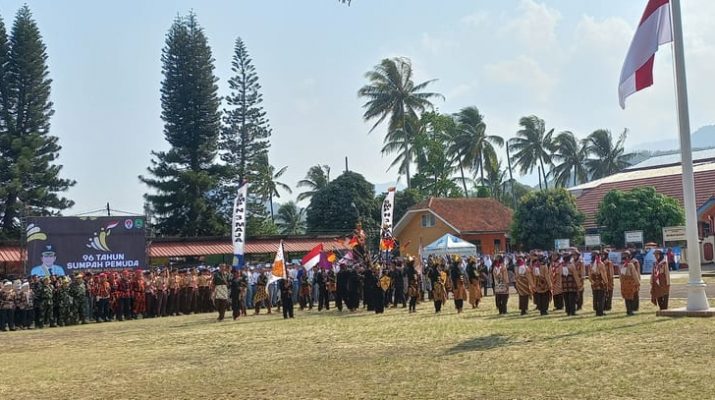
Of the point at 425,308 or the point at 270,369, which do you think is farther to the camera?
the point at 425,308

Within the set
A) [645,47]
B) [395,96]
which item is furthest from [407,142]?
[645,47]

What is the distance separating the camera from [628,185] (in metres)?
54.6

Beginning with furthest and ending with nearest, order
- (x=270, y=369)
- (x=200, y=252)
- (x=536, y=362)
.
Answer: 1. (x=200, y=252)
2. (x=270, y=369)
3. (x=536, y=362)

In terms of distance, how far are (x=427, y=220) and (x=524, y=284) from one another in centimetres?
3392

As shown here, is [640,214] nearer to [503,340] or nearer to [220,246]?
[220,246]

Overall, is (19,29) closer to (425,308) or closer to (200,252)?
(200,252)

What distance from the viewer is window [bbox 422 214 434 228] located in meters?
52.7

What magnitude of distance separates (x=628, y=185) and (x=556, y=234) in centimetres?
1097

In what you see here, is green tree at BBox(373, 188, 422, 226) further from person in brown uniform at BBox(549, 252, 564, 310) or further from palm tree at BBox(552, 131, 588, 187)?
person in brown uniform at BBox(549, 252, 564, 310)

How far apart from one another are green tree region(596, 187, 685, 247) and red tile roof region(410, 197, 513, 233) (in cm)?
982

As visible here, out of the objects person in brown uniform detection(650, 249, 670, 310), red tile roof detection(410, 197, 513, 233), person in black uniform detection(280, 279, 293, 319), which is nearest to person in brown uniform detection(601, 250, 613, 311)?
person in brown uniform detection(650, 249, 670, 310)

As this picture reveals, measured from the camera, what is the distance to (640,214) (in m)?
42.8

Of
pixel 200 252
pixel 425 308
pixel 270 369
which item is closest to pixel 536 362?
pixel 270 369

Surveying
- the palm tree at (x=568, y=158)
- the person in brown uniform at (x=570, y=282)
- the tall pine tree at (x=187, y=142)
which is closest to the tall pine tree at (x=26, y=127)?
the tall pine tree at (x=187, y=142)
